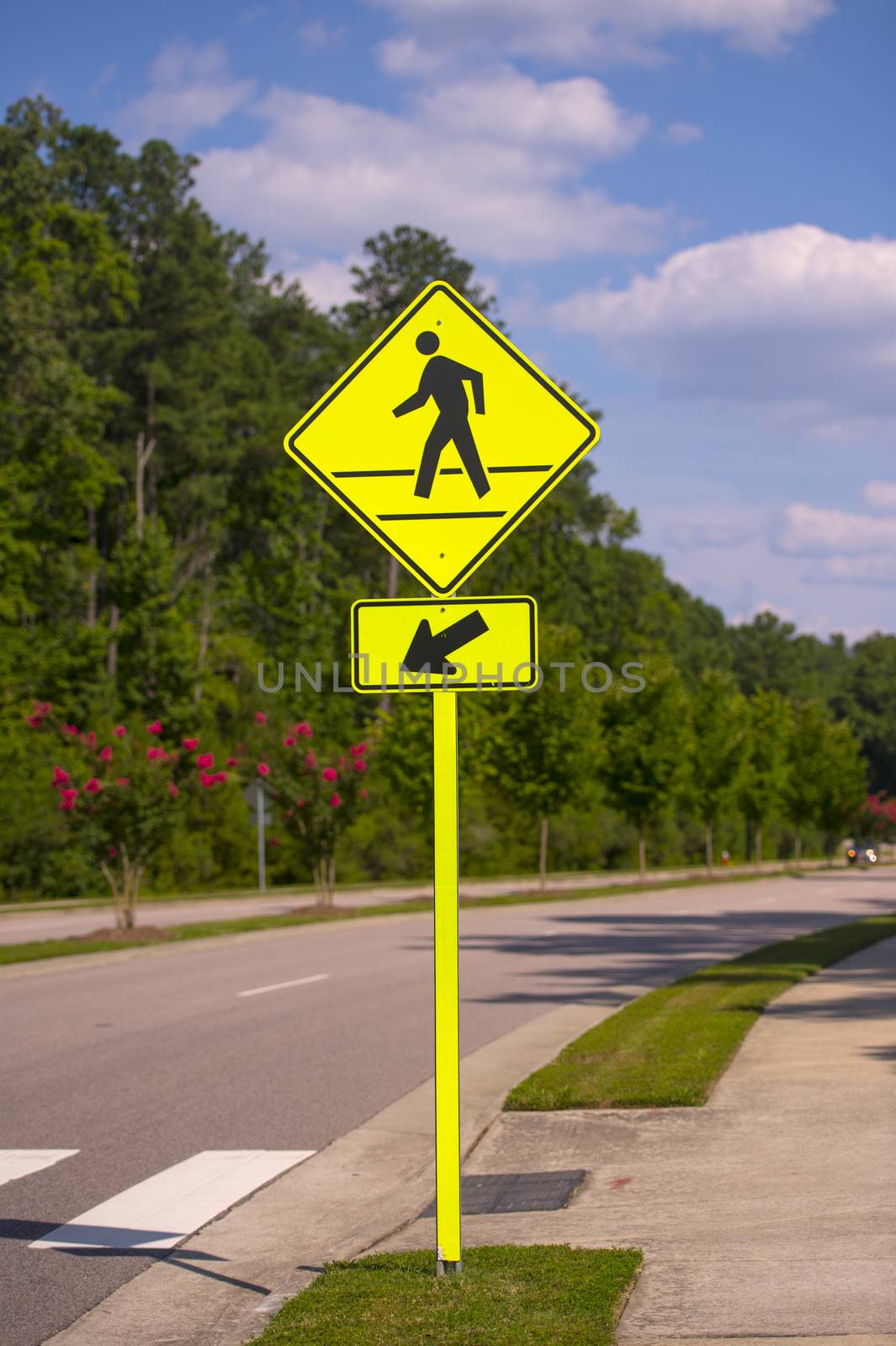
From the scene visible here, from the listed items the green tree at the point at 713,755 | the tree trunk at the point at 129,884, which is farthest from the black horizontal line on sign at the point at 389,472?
the green tree at the point at 713,755

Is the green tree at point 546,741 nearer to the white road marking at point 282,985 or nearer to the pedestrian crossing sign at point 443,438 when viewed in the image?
the white road marking at point 282,985

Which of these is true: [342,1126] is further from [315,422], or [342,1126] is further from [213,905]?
[213,905]

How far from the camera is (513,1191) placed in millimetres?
7238

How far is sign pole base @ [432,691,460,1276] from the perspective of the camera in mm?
5301

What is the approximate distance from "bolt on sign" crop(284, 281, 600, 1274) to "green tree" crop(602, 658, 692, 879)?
42.8 m

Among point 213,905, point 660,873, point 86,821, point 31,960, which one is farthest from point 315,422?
point 660,873

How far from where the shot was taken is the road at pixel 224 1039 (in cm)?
751

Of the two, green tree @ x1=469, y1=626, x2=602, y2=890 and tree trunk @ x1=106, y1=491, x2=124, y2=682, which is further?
tree trunk @ x1=106, y1=491, x2=124, y2=682

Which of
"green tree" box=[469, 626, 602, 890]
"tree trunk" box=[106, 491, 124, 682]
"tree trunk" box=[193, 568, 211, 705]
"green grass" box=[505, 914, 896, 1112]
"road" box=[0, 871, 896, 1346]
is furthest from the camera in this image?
"tree trunk" box=[193, 568, 211, 705]

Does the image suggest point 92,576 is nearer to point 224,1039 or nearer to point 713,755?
point 713,755

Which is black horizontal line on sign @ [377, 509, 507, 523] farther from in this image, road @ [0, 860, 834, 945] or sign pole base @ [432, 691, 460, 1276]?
road @ [0, 860, 834, 945]

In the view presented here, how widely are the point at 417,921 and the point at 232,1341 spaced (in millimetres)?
24334

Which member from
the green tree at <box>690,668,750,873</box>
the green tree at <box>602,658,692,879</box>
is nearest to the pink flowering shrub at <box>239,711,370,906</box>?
the green tree at <box>602,658,692,879</box>

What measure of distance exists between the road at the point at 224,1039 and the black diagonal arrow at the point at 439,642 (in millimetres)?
2788
